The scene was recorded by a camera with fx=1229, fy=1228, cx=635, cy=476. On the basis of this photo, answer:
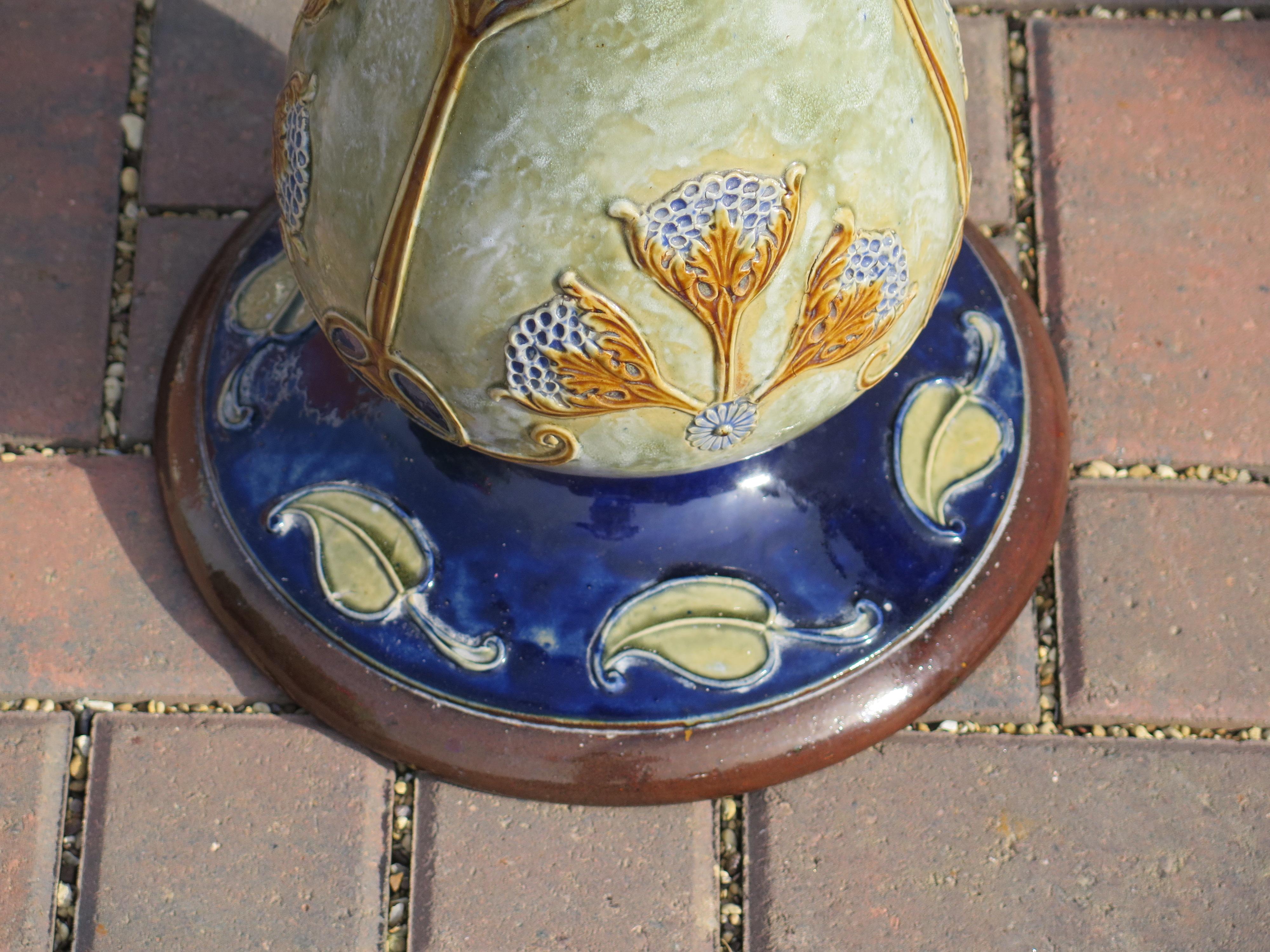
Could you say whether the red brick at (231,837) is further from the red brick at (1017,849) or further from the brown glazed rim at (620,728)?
the red brick at (1017,849)

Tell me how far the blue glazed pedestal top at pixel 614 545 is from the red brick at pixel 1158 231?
0.79ft

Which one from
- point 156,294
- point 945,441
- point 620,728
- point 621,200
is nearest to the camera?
point 621,200

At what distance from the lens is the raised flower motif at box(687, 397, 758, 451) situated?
997 millimetres

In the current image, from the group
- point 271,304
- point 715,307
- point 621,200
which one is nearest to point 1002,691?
point 715,307

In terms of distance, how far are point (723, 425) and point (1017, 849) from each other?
641mm

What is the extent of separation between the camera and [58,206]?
1.61 meters

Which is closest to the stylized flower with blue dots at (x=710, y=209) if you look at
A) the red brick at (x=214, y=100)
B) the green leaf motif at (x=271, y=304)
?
the green leaf motif at (x=271, y=304)

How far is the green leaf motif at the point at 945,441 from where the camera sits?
1340mm

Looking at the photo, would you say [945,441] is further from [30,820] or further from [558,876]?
[30,820]

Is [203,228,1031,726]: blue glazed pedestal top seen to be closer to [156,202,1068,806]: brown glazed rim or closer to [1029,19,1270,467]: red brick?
[156,202,1068,806]: brown glazed rim

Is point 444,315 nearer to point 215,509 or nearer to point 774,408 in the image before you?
point 774,408

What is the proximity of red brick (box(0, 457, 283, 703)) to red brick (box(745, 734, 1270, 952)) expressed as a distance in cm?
62

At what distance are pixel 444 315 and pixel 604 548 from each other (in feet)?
1.38

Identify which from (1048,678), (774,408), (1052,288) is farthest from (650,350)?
(1052,288)
